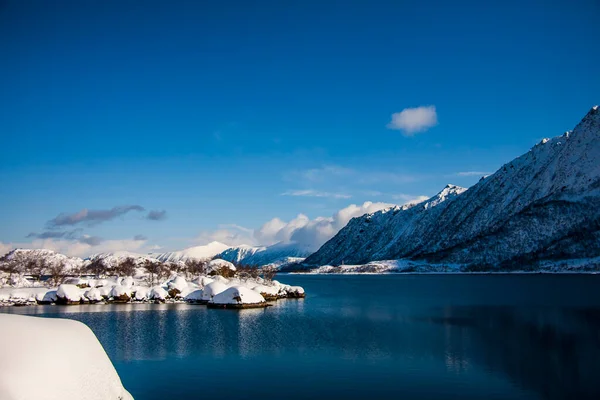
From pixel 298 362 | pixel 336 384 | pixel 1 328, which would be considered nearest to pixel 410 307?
pixel 298 362

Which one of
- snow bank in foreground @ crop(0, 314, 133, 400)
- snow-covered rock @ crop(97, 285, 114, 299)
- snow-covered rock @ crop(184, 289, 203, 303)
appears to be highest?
snow bank in foreground @ crop(0, 314, 133, 400)

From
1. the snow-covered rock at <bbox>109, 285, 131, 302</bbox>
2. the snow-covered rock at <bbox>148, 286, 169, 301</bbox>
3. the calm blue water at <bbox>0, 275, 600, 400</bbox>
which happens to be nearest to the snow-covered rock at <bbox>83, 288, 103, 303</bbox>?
the snow-covered rock at <bbox>109, 285, 131, 302</bbox>

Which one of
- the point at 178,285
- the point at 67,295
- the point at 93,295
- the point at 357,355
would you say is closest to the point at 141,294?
the point at 178,285

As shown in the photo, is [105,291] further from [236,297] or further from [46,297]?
[236,297]

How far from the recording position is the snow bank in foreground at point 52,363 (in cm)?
1457

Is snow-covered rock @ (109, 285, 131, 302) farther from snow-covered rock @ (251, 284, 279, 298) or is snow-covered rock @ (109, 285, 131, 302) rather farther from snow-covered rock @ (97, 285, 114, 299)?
snow-covered rock @ (251, 284, 279, 298)

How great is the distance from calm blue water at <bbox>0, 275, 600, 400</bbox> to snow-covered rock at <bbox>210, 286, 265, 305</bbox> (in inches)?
525

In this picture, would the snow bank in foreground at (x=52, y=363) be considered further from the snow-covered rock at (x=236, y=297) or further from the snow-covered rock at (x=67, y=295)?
the snow-covered rock at (x=67, y=295)

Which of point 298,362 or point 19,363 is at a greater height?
point 19,363

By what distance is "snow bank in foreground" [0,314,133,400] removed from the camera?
1457 cm

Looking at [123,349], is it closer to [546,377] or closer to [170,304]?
[546,377]

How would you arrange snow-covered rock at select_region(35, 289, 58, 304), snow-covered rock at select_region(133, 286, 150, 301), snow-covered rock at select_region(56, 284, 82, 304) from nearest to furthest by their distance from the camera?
snow-covered rock at select_region(56, 284, 82, 304)
snow-covered rock at select_region(35, 289, 58, 304)
snow-covered rock at select_region(133, 286, 150, 301)

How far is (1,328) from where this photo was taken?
1576 cm

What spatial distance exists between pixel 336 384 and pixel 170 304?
215ft
